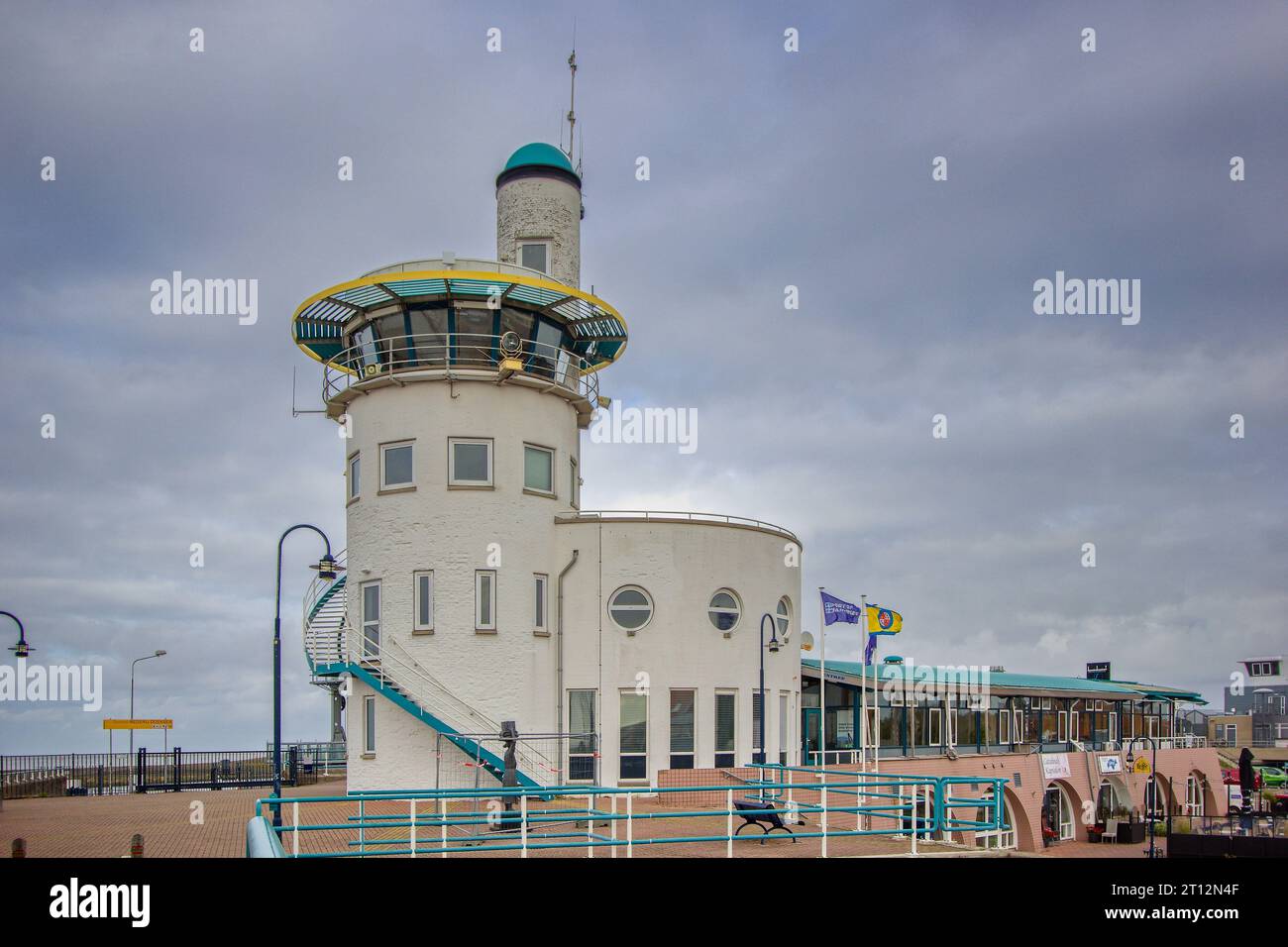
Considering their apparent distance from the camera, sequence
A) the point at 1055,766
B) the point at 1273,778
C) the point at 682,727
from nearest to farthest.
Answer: the point at 682,727, the point at 1055,766, the point at 1273,778

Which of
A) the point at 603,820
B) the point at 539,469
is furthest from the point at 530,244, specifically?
the point at 603,820

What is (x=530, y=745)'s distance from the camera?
28875 millimetres

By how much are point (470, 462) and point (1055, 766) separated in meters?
33.0

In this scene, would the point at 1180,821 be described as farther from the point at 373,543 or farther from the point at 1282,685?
the point at 1282,685

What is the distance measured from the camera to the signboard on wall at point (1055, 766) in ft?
161

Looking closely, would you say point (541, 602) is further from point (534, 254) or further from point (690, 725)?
point (534, 254)

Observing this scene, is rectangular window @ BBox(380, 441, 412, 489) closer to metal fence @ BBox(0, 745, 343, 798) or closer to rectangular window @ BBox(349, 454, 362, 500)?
rectangular window @ BBox(349, 454, 362, 500)

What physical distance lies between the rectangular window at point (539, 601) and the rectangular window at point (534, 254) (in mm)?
9876

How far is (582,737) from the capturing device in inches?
1157

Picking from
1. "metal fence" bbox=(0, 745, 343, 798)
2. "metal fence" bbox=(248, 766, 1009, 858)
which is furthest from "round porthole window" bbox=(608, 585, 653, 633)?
"metal fence" bbox=(0, 745, 343, 798)

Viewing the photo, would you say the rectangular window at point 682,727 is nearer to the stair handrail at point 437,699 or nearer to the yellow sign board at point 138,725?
the stair handrail at point 437,699

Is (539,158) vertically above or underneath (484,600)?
above

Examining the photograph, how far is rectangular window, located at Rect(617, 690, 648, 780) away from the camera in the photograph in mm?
29609
